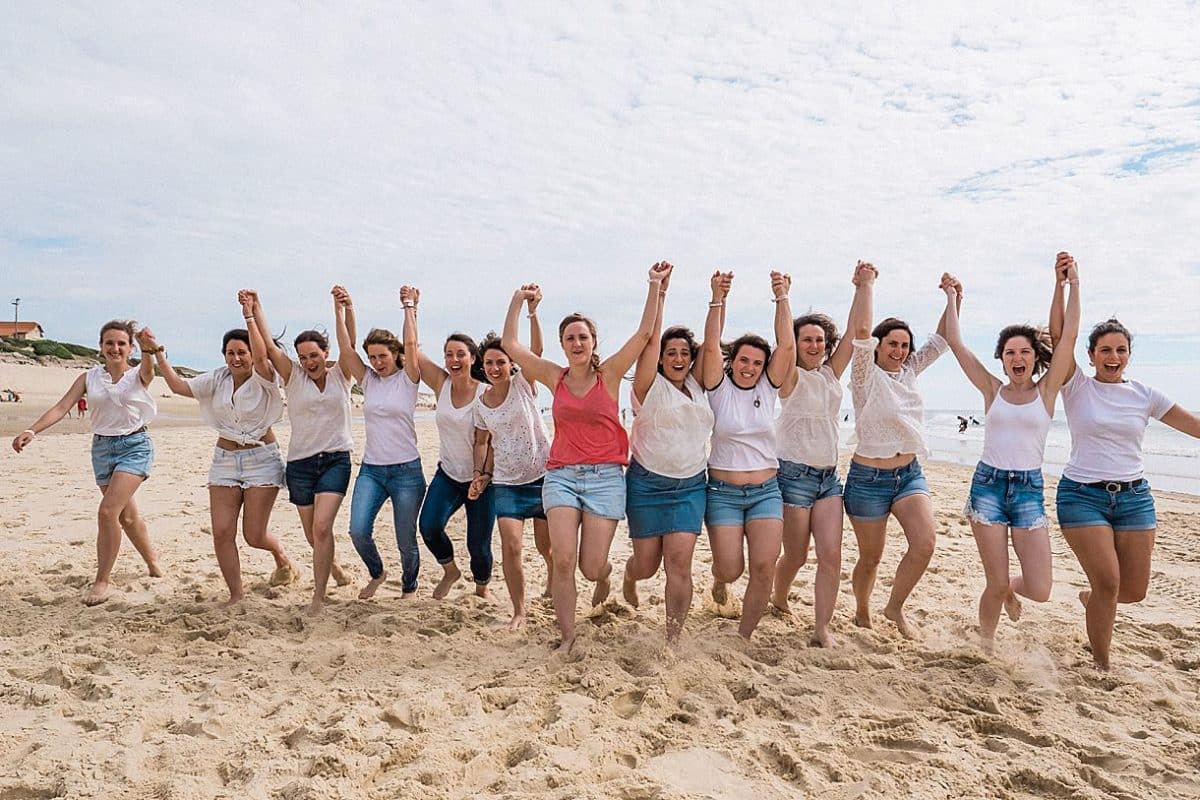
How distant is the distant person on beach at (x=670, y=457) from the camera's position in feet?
15.8

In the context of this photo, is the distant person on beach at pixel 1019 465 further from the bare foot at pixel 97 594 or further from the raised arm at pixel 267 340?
the bare foot at pixel 97 594

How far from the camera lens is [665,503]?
4.86 meters

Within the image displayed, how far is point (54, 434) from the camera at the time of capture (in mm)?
17578

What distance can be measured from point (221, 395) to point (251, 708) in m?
2.58

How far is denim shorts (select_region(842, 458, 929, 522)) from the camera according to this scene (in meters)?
5.09

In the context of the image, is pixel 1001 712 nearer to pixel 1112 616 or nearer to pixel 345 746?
pixel 1112 616

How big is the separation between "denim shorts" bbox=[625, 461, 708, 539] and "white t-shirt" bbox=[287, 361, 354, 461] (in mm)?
→ 2164

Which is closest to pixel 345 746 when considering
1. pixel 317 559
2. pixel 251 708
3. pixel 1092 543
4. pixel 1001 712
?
pixel 251 708

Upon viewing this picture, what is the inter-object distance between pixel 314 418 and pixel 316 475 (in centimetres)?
40

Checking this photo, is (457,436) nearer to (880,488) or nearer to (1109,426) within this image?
(880,488)

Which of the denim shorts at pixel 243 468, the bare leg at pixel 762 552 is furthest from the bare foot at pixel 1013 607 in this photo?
the denim shorts at pixel 243 468

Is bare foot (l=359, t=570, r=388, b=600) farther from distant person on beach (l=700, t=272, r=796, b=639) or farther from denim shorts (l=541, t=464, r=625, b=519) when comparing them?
distant person on beach (l=700, t=272, r=796, b=639)

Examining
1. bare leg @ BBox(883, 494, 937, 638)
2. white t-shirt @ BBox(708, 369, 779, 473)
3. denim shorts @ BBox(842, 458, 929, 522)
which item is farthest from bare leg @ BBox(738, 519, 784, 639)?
bare leg @ BBox(883, 494, 937, 638)

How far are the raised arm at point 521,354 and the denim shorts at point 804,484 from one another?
1.57 m
